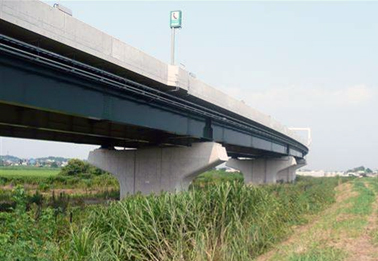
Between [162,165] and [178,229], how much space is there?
1981cm

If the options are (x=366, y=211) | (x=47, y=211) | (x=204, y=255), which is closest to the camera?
(x=47, y=211)

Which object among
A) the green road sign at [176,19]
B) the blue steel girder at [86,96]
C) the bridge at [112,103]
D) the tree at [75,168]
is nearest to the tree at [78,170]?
the tree at [75,168]

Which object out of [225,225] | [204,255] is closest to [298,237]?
[225,225]

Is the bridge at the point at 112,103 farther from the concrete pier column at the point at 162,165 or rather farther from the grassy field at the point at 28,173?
the grassy field at the point at 28,173

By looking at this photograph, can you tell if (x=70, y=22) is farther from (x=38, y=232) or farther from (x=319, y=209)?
(x=319, y=209)

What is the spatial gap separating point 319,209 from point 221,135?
30.3ft

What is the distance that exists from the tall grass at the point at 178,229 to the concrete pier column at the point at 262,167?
183 ft

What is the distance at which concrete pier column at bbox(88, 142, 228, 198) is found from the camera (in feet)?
96.1

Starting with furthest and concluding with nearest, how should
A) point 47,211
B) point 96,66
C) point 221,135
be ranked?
1. point 221,135
2. point 96,66
3. point 47,211

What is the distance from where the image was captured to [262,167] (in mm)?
69750

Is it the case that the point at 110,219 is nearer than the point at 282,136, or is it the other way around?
the point at 110,219

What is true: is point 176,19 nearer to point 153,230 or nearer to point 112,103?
point 112,103

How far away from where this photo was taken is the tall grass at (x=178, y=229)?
9767 millimetres

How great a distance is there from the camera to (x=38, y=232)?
27.7ft
